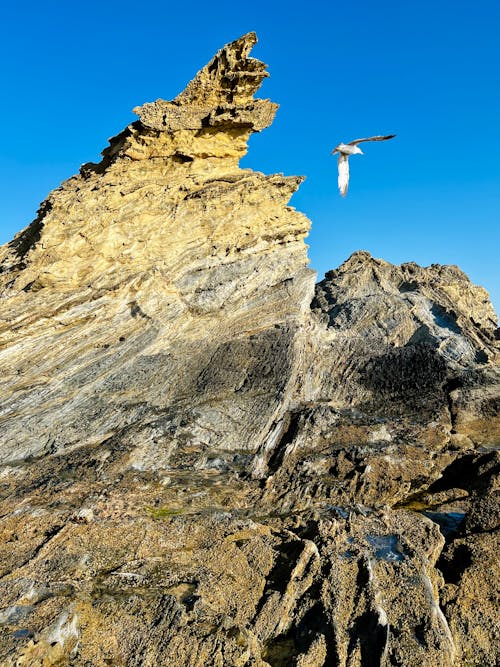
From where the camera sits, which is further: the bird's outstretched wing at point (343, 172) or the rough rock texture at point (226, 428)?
the bird's outstretched wing at point (343, 172)

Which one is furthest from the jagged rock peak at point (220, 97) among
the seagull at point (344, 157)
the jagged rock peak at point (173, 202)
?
the seagull at point (344, 157)

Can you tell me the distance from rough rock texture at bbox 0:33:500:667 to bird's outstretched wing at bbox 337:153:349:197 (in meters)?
12.3

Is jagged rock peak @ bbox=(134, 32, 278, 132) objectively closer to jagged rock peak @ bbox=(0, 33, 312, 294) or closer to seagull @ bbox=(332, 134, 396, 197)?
jagged rock peak @ bbox=(0, 33, 312, 294)

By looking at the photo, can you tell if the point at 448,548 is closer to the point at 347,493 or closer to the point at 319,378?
the point at 347,493

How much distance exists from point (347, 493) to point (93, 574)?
11.0 meters

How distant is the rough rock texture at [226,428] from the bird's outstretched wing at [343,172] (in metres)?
12.3

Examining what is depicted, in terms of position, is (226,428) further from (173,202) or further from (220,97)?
(220,97)

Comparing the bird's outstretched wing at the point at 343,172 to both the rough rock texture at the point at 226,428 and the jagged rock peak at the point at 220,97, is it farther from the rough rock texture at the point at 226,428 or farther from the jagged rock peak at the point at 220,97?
the jagged rock peak at the point at 220,97

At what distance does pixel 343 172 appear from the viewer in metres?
21.2

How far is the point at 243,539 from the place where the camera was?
1761cm

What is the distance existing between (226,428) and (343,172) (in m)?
14.6

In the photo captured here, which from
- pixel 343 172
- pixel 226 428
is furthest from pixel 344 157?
pixel 226 428

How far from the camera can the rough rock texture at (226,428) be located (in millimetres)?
13789

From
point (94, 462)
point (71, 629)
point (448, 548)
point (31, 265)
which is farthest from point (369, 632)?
point (31, 265)
